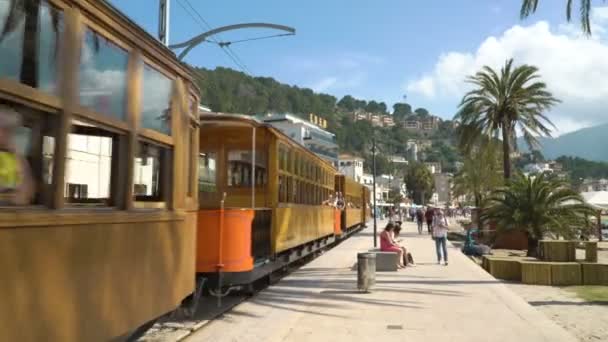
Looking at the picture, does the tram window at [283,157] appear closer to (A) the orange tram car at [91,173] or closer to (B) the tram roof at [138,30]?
(A) the orange tram car at [91,173]

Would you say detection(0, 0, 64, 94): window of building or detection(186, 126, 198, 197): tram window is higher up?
detection(0, 0, 64, 94): window of building

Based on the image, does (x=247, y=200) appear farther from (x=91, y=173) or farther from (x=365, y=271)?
(x=91, y=173)

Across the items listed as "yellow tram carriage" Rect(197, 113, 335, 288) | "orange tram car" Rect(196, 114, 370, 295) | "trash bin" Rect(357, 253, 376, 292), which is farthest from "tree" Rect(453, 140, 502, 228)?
"trash bin" Rect(357, 253, 376, 292)

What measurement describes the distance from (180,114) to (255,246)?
3.43 meters

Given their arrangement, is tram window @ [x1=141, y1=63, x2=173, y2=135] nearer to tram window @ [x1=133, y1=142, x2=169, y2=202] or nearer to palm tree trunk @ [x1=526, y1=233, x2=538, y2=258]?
tram window @ [x1=133, y1=142, x2=169, y2=202]

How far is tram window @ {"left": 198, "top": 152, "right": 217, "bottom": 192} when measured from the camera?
880 centimetres

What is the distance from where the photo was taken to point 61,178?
3.53m

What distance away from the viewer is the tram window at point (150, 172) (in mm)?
4680

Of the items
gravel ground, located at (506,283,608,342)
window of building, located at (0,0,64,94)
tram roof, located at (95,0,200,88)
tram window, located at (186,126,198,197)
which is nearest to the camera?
window of building, located at (0,0,64,94)

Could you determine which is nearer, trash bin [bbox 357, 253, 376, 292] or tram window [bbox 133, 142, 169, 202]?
tram window [bbox 133, 142, 169, 202]

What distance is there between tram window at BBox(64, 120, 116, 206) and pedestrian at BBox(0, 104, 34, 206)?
0.38 metres

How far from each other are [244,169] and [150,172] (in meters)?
4.86

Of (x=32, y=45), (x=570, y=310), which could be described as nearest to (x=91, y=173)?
(x=32, y=45)

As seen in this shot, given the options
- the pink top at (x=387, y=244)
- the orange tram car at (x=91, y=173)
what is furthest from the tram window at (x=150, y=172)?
the pink top at (x=387, y=244)
